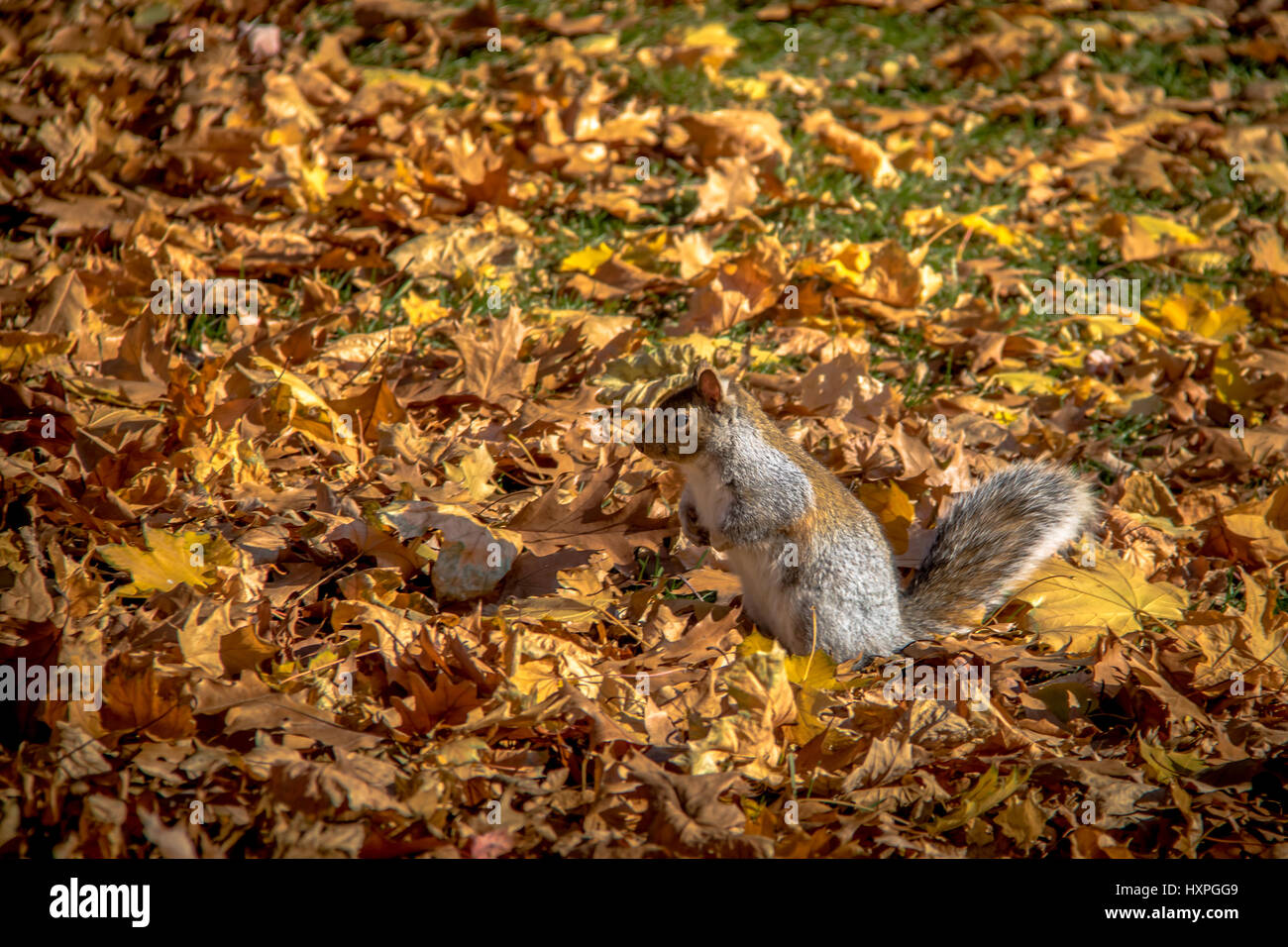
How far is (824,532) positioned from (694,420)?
0.45m

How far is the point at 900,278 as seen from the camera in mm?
4094

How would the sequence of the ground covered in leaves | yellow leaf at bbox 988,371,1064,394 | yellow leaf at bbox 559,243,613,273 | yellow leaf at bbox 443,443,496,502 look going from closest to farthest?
the ground covered in leaves → yellow leaf at bbox 443,443,496,502 → yellow leaf at bbox 988,371,1064,394 → yellow leaf at bbox 559,243,613,273

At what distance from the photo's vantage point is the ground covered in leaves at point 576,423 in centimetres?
205

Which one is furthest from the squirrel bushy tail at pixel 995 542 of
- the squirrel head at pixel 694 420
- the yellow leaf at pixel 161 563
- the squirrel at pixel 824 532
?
the yellow leaf at pixel 161 563

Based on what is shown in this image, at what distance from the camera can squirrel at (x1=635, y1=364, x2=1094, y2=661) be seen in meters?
2.76

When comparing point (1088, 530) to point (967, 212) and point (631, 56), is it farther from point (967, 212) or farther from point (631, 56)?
point (631, 56)

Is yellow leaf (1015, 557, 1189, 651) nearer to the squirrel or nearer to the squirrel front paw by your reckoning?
the squirrel

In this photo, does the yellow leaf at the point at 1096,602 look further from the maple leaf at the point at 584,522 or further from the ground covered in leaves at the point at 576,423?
the maple leaf at the point at 584,522

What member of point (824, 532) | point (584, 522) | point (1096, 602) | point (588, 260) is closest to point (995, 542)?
point (1096, 602)

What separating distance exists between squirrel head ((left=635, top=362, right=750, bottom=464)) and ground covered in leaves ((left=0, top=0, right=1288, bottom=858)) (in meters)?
0.16

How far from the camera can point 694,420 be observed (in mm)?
2861

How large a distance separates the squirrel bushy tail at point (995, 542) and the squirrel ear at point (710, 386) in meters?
0.73

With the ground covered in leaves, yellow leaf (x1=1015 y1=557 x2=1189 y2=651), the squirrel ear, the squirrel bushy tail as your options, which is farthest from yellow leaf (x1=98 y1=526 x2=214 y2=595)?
yellow leaf (x1=1015 y1=557 x2=1189 y2=651)

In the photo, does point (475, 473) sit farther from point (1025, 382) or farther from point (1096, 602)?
point (1025, 382)
